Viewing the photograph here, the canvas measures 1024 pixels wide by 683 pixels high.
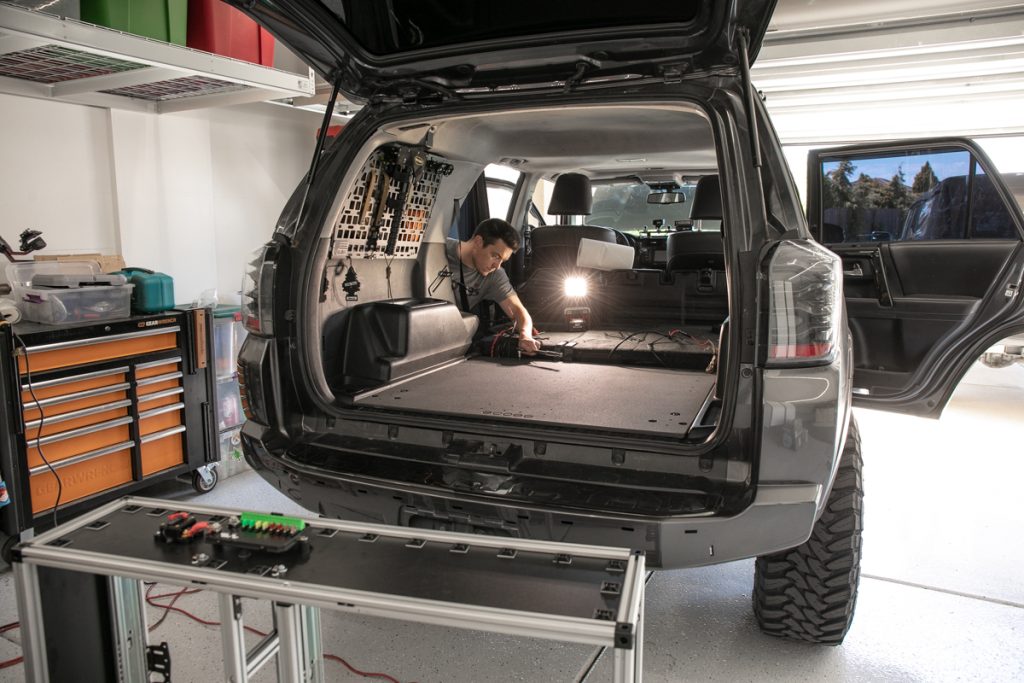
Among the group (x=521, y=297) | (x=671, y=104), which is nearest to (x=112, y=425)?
(x=521, y=297)

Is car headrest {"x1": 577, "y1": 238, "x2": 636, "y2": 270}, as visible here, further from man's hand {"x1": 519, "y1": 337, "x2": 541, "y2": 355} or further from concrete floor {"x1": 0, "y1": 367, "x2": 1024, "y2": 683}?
concrete floor {"x1": 0, "y1": 367, "x2": 1024, "y2": 683}

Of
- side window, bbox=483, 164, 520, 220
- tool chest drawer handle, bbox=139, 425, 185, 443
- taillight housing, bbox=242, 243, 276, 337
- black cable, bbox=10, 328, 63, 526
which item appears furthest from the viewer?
side window, bbox=483, 164, 520, 220

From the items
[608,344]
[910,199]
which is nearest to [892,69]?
[910,199]

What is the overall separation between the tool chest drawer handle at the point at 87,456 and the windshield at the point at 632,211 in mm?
3435

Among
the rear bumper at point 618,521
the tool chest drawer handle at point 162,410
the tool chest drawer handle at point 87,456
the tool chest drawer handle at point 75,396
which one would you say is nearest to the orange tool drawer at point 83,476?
the tool chest drawer handle at point 87,456

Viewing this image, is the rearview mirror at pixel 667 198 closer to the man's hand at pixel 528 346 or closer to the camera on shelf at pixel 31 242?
the man's hand at pixel 528 346

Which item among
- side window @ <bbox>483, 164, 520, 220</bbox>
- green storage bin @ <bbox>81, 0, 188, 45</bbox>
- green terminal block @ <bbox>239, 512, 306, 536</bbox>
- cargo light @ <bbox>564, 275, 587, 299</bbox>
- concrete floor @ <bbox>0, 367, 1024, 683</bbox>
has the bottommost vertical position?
concrete floor @ <bbox>0, 367, 1024, 683</bbox>

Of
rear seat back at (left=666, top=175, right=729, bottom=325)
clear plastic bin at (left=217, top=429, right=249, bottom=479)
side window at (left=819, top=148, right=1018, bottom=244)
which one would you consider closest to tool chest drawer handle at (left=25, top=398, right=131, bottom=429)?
clear plastic bin at (left=217, top=429, right=249, bottom=479)

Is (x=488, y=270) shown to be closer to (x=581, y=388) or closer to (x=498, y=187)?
(x=581, y=388)

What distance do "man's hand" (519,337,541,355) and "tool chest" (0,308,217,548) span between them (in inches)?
62.2

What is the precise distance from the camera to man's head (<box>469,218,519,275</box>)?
3652 millimetres

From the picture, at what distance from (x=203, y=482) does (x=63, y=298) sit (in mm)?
1166

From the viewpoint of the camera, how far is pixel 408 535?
1.64 m

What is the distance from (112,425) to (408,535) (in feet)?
7.11
